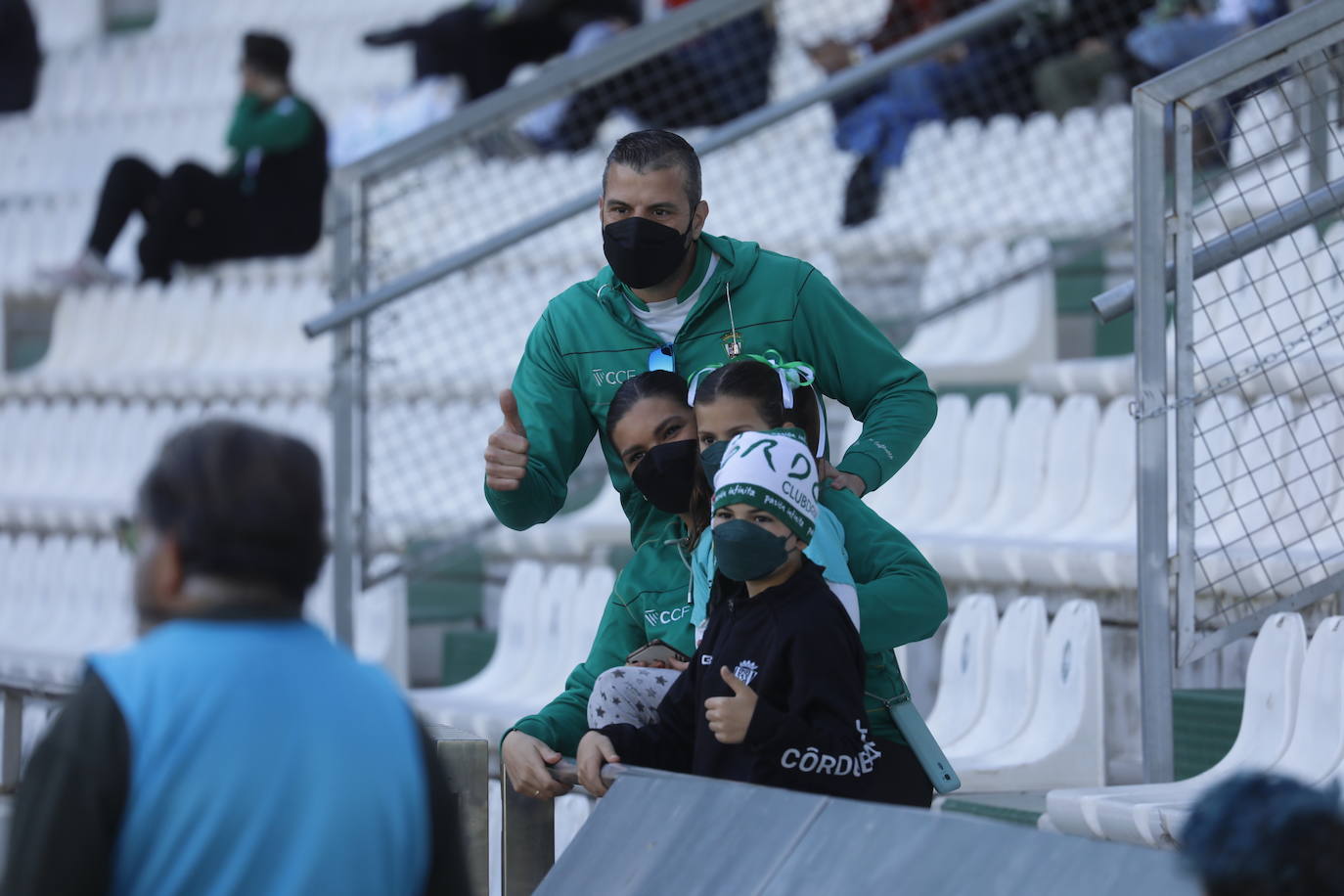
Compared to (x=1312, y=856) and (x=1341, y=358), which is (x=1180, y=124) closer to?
(x=1341, y=358)

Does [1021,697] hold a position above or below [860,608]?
below

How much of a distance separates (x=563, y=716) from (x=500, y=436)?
0.40 metres

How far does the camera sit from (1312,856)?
4.17ft

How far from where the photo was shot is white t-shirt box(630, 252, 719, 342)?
2887 mm

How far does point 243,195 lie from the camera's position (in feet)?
27.4

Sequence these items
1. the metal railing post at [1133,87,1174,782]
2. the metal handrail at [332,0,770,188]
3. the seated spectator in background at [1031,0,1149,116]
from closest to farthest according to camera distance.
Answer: the metal railing post at [1133,87,1174,782]
the metal handrail at [332,0,770,188]
the seated spectator in background at [1031,0,1149,116]

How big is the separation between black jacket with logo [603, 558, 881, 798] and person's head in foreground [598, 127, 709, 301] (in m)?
0.53

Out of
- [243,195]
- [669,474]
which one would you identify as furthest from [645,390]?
[243,195]

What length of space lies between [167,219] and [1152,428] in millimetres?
5976

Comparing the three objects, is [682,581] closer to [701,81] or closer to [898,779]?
[898,779]

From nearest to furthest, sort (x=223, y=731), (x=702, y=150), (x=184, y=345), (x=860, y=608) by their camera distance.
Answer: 1. (x=223, y=731)
2. (x=860, y=608)
3. (x=702, y=150)
4. (x=184, y=345)

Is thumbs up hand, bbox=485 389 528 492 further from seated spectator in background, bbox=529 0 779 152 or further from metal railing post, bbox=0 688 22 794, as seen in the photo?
seated spectator in background, bbox=529 0 779 152

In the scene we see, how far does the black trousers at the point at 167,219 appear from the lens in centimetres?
835

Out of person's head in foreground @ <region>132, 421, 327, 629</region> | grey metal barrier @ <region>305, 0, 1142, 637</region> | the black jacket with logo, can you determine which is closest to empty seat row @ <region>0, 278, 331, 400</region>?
grey metal barrier @ <region>305, 0, 1142, 637</region>
